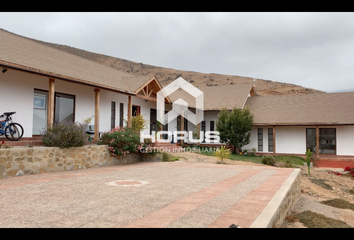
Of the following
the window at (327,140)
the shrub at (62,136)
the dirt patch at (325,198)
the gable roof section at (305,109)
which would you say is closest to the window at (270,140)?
the gable roof section at (305,109)

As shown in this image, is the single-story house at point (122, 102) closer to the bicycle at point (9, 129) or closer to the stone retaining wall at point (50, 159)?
the bicycle at point (9, 129)

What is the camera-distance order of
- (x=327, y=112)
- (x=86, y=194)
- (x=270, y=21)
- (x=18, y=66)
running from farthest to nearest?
1. (x=327, y=112)
2. (x=18, y=66)
3. (x=86, y=194)
4. (x=270, y=21)

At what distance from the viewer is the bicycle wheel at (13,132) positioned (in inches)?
408

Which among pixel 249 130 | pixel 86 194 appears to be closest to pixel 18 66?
pixel 86 194

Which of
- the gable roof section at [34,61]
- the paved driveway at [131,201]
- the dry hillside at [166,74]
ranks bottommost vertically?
the paved driveway at [131,201]

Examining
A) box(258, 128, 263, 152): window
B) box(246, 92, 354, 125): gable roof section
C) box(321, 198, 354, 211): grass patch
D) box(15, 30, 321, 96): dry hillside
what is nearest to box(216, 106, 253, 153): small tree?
box(246, 92, 354, 125): gable roof section

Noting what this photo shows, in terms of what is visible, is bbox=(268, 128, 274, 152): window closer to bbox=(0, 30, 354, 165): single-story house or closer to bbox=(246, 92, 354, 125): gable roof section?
bbox=(0, 30, 354, 165): single-story house

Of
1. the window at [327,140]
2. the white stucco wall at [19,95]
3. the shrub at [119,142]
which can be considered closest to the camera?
the white stucco wall at [19,95]

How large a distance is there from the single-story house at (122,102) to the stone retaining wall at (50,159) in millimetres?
1610

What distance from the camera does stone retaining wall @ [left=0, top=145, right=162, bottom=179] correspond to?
8.49 m

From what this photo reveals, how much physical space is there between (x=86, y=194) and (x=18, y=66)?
19.6 feet

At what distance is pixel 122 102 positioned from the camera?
57.6 feet

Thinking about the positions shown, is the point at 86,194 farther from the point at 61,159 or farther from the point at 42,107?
the point at 42,107

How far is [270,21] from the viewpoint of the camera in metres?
3.84
